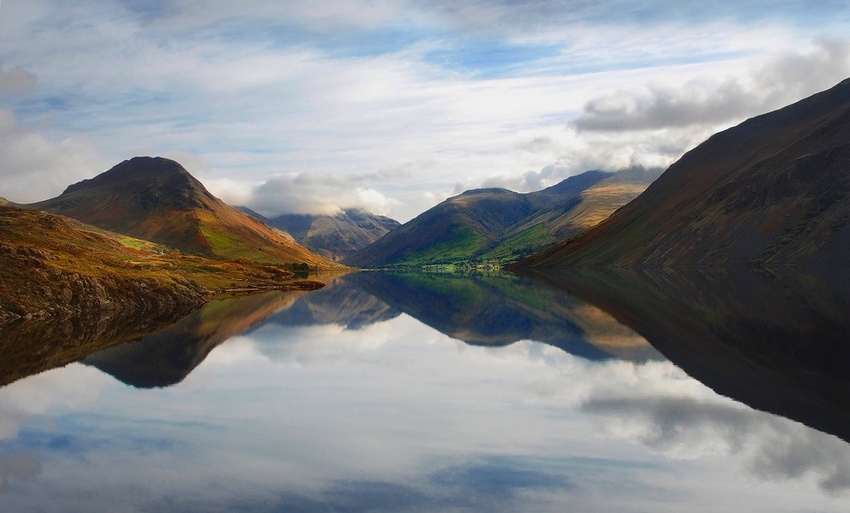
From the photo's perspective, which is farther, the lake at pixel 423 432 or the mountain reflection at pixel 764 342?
the mountain reflection at pixel 764 342

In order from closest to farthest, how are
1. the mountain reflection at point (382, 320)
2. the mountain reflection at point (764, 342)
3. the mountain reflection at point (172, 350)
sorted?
the mountain reflection at point (764, 342) < the mountain reflection at point (172, 350) < the mountain reflection at point (382, 320)

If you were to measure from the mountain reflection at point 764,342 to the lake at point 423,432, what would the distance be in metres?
0.32

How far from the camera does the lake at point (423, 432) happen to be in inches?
828

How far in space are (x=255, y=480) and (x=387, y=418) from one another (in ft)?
32.5

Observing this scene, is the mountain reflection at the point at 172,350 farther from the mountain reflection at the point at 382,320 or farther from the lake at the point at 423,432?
the lake at the point at 423,432

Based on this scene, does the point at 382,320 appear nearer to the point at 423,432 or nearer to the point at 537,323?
the point at 537,323

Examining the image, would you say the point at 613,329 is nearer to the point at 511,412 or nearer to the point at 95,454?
the point at 511,412

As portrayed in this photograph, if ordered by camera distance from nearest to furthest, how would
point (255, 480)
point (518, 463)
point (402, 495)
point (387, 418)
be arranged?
point (402, 495) < point (255, 480) < point (518, 463) < point (387, 418)

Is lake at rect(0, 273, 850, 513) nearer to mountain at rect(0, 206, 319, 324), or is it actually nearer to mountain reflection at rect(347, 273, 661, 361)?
mountain reflection at rect(347, 273, 661, 361)

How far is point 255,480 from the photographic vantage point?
2269cm

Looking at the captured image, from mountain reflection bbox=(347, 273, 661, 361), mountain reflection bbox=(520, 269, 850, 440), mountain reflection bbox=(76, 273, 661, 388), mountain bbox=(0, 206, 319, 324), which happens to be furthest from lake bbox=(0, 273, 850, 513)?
mountain bbox=(0, 206, 319, 324)

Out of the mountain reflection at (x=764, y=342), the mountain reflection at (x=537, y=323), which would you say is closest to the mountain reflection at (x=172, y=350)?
the mountain reflection at (x=537, y=323)

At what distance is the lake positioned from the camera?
21.0 metres

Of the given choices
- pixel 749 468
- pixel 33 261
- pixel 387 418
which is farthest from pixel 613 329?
pixel 33 261
